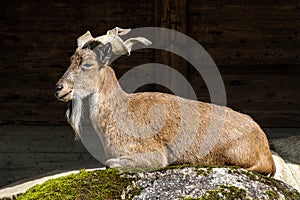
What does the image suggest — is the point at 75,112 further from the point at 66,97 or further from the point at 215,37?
the point at 215,37

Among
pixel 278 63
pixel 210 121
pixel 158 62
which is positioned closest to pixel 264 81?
pixel 278 63

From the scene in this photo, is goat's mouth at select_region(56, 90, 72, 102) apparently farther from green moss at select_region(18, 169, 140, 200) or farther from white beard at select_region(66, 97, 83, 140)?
green moss at select_region(18, 169, 140, 200)

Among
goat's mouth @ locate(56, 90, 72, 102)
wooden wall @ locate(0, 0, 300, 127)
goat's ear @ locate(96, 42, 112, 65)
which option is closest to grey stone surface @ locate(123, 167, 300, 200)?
goat's mouth @ locate(56, 90, 72, 102)

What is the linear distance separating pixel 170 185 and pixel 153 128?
1.85 ft

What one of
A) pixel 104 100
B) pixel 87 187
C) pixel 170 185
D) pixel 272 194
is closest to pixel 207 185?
pixel 170 185

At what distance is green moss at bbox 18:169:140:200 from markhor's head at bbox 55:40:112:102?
23.2 inches

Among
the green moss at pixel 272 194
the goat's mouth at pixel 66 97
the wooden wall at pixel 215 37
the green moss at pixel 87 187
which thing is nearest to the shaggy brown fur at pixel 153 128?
the goat's mouth at pixel 66 97

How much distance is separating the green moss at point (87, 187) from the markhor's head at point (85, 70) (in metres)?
0.59

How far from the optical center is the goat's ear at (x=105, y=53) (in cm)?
540

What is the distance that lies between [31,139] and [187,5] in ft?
10.5

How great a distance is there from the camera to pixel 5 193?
812 centimetres

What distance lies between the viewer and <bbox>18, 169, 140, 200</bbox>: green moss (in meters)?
5.10

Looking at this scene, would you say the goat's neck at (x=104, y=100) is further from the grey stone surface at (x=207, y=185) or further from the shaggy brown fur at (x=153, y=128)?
the grey stone surface at (x=207, y=185)

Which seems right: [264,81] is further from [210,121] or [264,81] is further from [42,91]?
[210,121]
